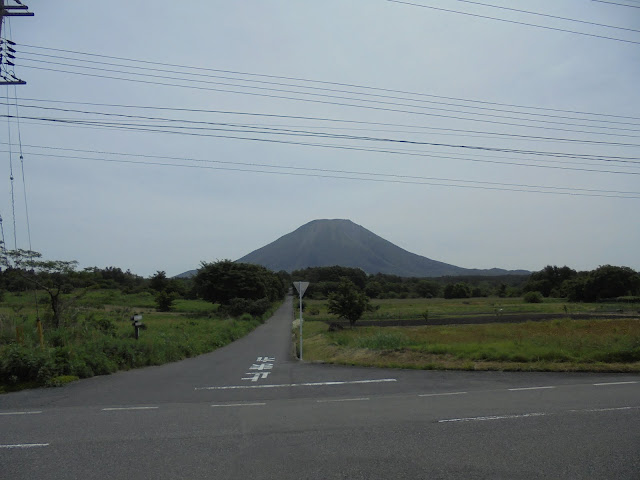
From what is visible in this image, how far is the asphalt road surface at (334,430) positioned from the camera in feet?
15.9

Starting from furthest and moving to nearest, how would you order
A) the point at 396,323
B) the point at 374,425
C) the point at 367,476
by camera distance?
the point at 396,323 < the point at 374,425 < the point at 367,476

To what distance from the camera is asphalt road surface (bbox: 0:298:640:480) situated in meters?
4.83

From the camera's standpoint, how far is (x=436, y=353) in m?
14.9

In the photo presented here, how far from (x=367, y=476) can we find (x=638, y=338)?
1327 centimetres

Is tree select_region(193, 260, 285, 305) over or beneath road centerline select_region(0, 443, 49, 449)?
over

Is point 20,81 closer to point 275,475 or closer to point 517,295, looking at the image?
point 275,475

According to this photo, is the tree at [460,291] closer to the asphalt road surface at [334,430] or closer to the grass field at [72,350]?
the grass field at [72,350]

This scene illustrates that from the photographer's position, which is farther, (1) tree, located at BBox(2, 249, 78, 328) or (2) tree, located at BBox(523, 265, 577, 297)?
(2) tree, located at BBox(523, 265, 577, 297)

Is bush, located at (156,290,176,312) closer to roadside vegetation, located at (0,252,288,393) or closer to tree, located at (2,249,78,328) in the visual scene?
roadside vegetation, located at (0,252,288,393)

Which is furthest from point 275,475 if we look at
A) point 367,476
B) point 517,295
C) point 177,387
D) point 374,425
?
point 517,295

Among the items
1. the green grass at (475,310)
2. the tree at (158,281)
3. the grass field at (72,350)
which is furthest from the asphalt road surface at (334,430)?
the tree at (158,281)

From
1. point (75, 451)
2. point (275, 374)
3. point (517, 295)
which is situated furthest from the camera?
point (517, 295)

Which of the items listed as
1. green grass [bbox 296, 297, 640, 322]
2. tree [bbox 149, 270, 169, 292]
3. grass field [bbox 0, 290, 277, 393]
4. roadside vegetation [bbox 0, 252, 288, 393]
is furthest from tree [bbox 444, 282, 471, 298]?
grass field [bbox 0, 290, 277, 393]

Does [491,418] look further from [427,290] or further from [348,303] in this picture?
[427,290]
